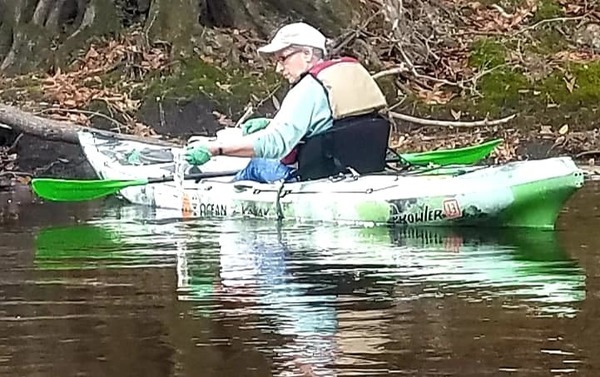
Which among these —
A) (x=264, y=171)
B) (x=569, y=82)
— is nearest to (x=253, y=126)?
(x=264, y=171)

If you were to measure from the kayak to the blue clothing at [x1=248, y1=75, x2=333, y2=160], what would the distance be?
0.32 m

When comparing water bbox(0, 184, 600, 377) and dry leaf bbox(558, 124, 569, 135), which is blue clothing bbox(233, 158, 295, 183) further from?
dry leaf bbox(558, 124, 569, 135)

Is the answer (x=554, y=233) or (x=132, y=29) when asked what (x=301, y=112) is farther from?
(x=132, y=29)

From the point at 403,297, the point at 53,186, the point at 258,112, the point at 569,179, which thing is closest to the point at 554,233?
the point at 569,179

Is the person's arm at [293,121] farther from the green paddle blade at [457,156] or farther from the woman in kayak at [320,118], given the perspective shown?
the green paddle blade at [457,156]

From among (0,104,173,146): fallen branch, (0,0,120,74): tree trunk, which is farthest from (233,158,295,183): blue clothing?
(0,0,120,74): tree trunk

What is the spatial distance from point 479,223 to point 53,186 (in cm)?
319

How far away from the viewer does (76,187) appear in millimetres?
10586

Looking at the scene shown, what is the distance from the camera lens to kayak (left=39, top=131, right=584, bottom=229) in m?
8.65

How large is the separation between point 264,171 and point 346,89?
1110mm

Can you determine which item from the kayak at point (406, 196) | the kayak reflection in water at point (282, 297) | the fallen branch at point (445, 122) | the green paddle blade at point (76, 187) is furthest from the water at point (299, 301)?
the fallen branch at point (445, 122)

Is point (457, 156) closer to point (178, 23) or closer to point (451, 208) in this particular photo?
point (451, 208)

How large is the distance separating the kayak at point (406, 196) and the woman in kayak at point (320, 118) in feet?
0.61

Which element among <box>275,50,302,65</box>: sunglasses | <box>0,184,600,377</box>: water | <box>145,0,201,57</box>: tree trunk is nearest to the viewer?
<box>0,184,600,377</box>: water
